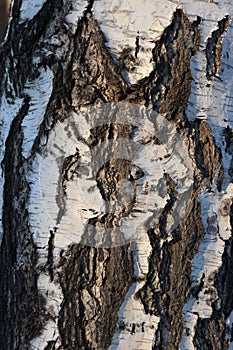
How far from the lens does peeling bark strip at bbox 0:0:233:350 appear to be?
102 centimetres

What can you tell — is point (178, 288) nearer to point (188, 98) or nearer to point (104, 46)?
point (188, 98)

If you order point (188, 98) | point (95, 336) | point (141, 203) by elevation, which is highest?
point (188, 98)

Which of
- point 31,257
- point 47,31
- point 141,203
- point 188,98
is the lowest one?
point 31,257

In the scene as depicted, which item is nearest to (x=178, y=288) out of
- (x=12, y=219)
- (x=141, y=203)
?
(x=141, y=203)

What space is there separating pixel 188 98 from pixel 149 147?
102 millimetres

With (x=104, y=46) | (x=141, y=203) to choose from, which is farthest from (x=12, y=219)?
(x=104, y=46)

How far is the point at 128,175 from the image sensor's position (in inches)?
40.7

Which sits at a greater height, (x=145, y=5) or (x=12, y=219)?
(x=145, y=5)

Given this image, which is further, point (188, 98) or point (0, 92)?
point (0, 92)

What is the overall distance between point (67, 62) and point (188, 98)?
0.68 feet

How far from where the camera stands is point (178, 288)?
3.45 ft

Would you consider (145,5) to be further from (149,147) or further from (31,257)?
(31,257)

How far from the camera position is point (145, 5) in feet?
3.33

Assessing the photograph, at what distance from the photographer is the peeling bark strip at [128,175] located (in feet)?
3.34
